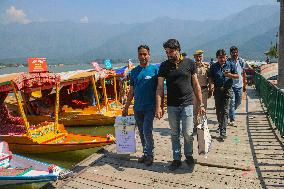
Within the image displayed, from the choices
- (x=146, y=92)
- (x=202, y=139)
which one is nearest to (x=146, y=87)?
(x=146, y=92)

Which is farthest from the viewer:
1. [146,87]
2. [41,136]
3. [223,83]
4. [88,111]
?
[88,111]

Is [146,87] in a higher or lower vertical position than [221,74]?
lower

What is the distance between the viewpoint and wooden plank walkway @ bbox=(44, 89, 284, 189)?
5446 millimetres

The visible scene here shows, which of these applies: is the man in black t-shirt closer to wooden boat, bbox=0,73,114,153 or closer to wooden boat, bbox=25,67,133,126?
wooden boat, bbox=0,73,114,153

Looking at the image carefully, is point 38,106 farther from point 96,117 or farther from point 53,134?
point 53,134

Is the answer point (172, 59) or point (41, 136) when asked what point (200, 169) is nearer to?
point (172, 59)

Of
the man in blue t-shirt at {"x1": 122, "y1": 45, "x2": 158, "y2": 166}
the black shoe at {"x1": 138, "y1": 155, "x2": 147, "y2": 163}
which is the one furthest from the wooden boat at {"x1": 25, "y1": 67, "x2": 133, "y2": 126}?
the man in blue t-shirt at {"x1": 122, "y1": 45, "x2": 158, "y2": 166}

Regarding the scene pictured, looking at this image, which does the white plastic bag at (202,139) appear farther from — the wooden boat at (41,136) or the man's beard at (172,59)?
the wooden boat at (41,136)

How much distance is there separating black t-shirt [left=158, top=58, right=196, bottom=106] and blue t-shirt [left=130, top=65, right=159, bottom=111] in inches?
16.6

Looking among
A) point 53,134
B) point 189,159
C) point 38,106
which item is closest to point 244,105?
point 53,134

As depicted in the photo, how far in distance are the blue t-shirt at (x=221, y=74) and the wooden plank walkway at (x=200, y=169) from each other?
1.38 meters

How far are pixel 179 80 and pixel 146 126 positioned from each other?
120 cm

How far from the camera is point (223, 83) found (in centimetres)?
794

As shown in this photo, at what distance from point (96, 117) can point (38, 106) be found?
3861mm
